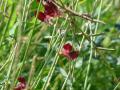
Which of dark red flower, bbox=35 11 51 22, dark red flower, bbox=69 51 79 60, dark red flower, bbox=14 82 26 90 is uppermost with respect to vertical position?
dark red flower, bbox=35 11 51 22

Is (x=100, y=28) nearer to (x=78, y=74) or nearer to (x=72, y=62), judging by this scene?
(x=78, y=74)

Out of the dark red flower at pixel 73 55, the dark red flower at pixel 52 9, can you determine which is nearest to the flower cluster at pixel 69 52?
the dark red flower at pixel 73 55

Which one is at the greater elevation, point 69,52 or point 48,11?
point 48,11

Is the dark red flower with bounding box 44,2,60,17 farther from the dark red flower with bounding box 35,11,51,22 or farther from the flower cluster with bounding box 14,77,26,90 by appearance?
the flower cluster with bounding box 14,77,26,90

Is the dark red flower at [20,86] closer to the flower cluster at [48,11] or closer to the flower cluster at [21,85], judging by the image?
the flower cluster at [21,85]

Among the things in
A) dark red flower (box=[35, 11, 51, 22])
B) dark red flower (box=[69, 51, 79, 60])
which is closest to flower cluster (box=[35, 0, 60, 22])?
dark red flower (box=[35, 11, 51, 22])

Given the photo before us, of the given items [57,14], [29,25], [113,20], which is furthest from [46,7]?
→ [113,20]

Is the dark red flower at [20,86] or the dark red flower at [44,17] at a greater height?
the dark red flower at [44,17]

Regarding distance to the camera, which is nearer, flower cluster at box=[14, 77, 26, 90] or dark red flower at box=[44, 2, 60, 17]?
dark red flower at box=[44, 2, 60, 17]

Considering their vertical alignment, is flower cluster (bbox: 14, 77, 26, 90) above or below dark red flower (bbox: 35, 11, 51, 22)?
below

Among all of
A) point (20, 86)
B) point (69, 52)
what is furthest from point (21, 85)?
point (69, 52)

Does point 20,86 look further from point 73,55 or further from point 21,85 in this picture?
point 73,55

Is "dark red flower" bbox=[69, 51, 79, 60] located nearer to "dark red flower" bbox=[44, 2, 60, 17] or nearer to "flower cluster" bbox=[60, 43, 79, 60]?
"flower cluster" bbox=[60, 43, 79, 60]
